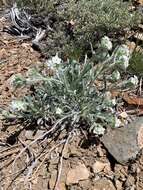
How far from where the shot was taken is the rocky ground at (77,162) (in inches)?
122

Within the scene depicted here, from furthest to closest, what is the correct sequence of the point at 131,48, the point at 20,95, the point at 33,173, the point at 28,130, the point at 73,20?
the point at 73,20 < the point at 131,48 < the point at 20,95 < the point at 28,130 < the point at 33,173

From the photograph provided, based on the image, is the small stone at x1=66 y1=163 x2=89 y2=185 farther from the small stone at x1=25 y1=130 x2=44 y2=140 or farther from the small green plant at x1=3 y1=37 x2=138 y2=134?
the small stone at x1=25 y1=130 x2=44 y2=140

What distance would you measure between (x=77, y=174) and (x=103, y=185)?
18cm

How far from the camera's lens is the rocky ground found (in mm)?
3107

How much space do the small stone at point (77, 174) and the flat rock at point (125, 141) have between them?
210 mm

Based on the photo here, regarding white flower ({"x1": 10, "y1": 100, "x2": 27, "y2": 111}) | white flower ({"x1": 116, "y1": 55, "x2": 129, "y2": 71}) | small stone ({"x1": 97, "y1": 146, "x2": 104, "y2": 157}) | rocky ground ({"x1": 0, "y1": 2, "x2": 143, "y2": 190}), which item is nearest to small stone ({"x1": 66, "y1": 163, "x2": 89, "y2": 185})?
rocky ground ({"x1": 0, "y1": 2, "x2": 143, "y2": 190})

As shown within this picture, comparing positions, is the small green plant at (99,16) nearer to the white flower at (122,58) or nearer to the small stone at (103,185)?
the white flower at (122,58)

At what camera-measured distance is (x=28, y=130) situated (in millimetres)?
3477

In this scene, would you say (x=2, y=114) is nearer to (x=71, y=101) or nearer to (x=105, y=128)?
(x=71, y=101)

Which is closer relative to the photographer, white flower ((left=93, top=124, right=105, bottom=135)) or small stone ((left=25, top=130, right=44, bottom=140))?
white flower ((left=93, top=124, right=105, bottom=135))

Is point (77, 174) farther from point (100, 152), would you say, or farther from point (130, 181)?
point (130, 181)

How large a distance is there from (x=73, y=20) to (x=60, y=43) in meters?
0.39

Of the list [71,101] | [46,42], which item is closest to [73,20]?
[46,42]

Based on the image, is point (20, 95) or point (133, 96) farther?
point (20, 95)
